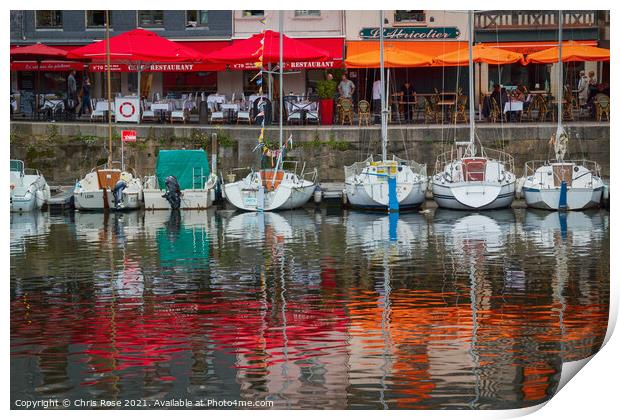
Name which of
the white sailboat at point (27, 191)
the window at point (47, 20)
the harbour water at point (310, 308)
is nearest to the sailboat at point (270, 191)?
the harbour water at point (310, 308)

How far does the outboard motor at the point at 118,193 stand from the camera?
36.1 metres

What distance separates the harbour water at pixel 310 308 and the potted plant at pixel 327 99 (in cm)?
522

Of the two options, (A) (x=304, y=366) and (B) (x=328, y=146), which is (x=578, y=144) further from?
(A) (x=304, y=366)

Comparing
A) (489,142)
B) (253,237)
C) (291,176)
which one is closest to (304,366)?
(253,237)

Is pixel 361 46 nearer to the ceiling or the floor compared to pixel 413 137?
nearer to the ceiling

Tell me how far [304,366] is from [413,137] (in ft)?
73.6

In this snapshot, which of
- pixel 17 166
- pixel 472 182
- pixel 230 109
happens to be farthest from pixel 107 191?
pixel 472 182

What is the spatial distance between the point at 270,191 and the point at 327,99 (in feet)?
14.0

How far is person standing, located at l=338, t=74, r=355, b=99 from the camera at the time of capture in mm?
39562

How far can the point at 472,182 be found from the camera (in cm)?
3572

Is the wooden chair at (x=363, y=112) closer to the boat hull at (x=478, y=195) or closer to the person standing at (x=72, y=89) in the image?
the boat hull at (x=478, y=195)

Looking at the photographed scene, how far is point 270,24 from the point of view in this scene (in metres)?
43.2

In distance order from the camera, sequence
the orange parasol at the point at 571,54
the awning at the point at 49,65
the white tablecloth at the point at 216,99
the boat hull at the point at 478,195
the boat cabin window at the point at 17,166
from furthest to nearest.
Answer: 1. the awning at the point at 49,65
2. the white tablecloth at the point at 216,99
3. the orange parasol at the point at 571,54
4. the boat cabin window at the point at 17,166
5. the boat hull at the point at 478,195

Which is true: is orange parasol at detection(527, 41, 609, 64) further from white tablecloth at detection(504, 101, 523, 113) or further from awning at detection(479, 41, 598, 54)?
white tablecloth at detection(504, 101, 523, 113)
